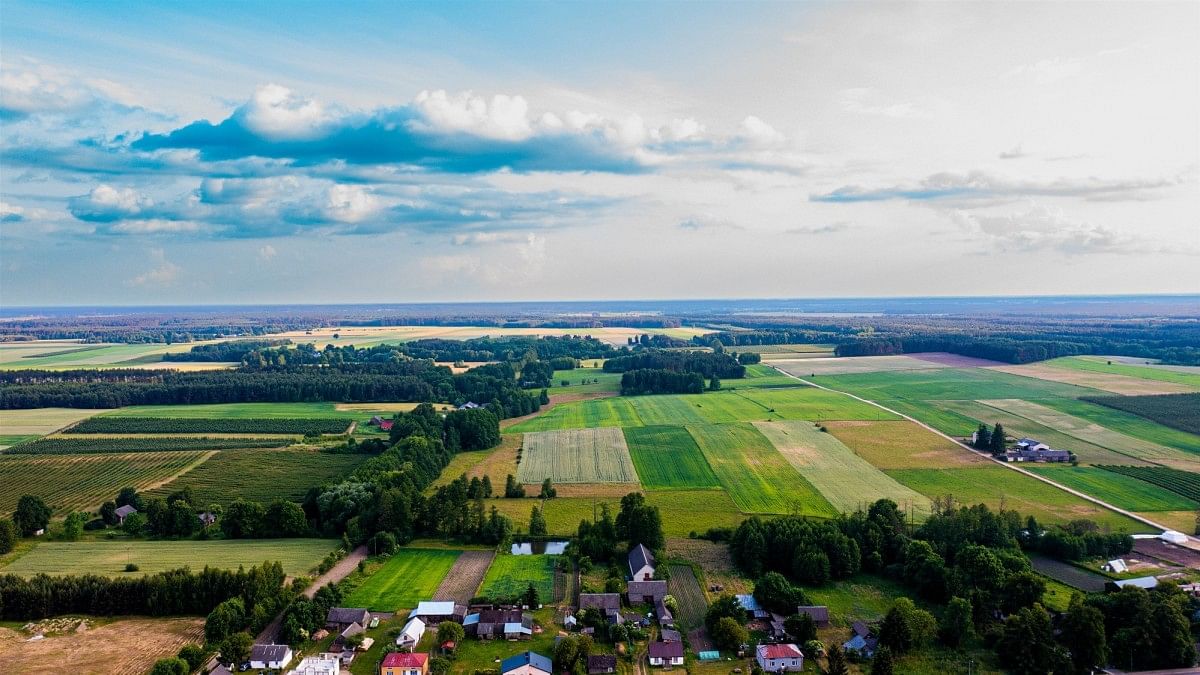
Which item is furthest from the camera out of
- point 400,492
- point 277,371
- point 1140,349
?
point 1140,349

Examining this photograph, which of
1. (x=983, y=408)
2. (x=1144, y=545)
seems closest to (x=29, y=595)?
(x=1144, y=545)

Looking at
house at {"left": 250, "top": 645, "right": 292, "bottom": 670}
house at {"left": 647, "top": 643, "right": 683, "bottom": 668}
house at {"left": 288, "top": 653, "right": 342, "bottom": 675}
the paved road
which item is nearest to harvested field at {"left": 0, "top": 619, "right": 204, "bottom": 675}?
house at {"left": 250, "top": 645, "right": 292, "bottom": 670}

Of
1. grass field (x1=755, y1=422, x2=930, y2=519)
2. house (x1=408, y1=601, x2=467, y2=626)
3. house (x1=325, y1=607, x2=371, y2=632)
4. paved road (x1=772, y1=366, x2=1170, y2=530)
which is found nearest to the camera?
house (x1=325, y1=607, x2=371, y2=632)

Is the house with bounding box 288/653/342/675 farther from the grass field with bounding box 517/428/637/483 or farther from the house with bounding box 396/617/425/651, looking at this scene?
the grass field with bounding box 517/428/637/483

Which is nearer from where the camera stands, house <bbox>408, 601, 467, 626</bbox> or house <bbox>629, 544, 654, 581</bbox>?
house <bbox>408, 601, 467, 626</bbox>

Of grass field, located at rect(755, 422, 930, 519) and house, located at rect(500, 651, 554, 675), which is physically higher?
grass field, located at rect(755, 422, 930, 519)

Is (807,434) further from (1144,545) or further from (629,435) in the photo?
(1144,545)

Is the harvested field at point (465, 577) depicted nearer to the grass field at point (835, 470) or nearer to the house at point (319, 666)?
the house at point (319, 666)
